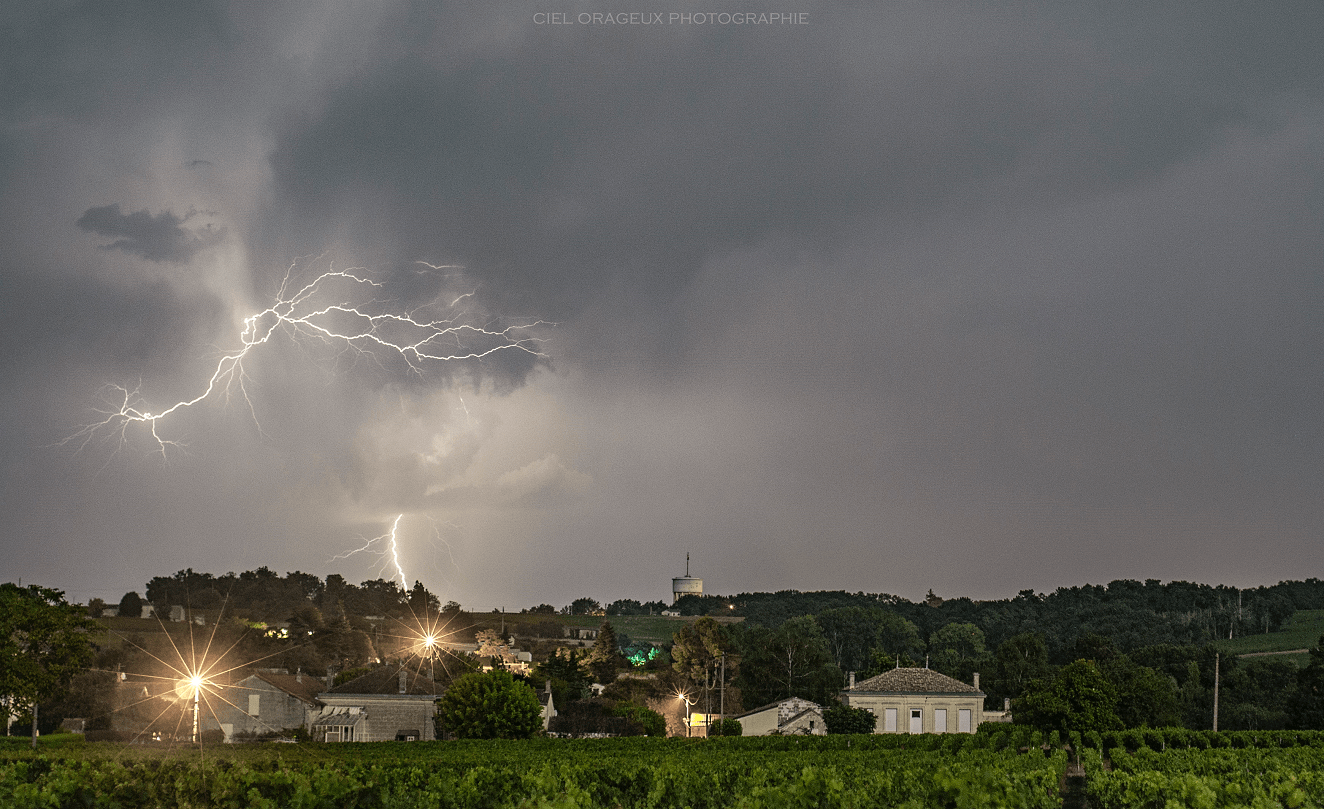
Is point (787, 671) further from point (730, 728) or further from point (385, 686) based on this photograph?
point (385, 686)

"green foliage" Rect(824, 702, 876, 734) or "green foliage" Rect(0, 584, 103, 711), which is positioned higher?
"green foliage" Rect(0, 584, 103, 711)

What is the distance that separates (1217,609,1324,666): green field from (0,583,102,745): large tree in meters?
109

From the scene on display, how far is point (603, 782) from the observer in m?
27.6

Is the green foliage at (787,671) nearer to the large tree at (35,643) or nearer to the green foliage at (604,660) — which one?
the green foliage at (604,660)

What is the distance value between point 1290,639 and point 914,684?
8161 cm

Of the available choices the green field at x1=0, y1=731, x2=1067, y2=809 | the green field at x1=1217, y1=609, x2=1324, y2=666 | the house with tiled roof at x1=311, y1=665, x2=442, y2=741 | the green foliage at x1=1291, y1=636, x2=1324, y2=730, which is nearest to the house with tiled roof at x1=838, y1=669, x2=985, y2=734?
the green foliage at x1=1291, y1=636, x2=1324, y2=730

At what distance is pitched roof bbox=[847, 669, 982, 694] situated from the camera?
69.8 meters

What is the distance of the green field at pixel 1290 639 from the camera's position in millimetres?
119188

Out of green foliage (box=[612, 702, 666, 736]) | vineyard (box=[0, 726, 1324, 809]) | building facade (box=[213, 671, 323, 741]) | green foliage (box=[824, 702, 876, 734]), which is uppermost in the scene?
vineyard (box=[0, 726, 1324, 809])

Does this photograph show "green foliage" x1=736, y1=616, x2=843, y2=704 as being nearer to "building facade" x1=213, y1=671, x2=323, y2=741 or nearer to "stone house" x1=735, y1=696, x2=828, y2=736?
"stone house" x1=735, y1=696, x2=828, y2=736

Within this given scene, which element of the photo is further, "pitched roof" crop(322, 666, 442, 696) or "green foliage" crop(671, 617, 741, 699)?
"green foliage" crop(671, 617, 741, 699)

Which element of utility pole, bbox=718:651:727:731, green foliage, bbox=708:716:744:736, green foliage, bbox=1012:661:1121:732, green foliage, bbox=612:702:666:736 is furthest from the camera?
green foliage, bbox=612:702:666:736

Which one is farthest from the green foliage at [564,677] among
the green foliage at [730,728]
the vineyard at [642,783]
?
the vineyard at [642,783]

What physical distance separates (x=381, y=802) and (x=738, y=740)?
36.6m
